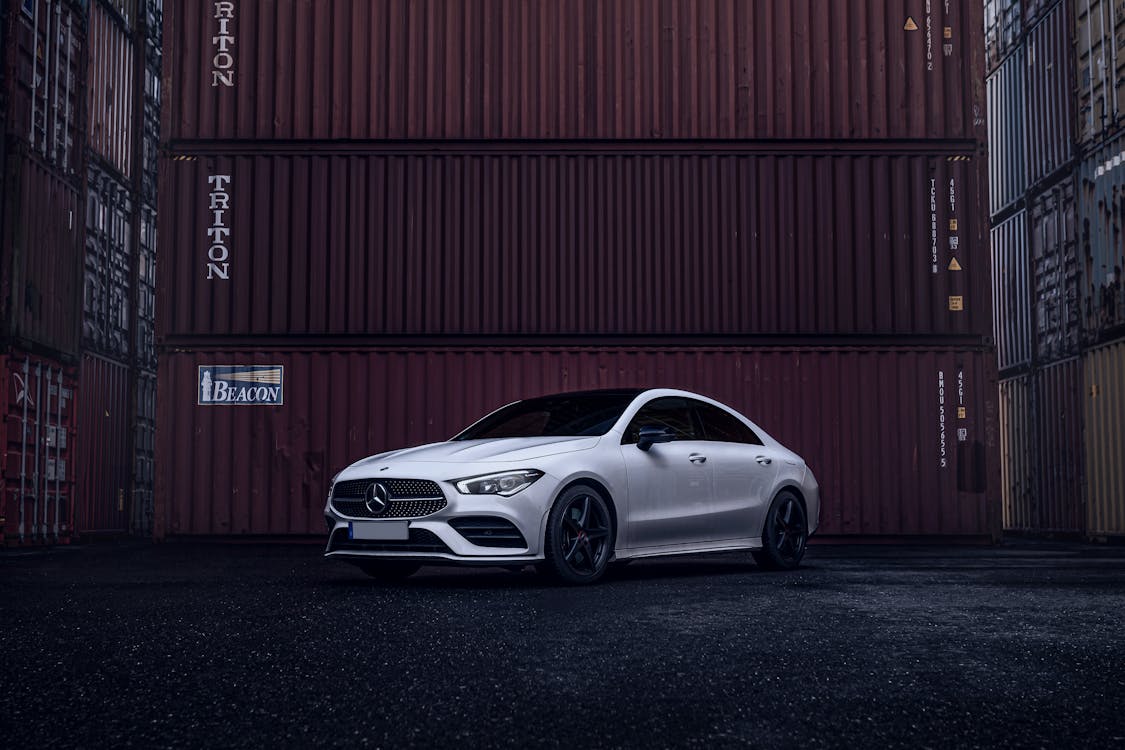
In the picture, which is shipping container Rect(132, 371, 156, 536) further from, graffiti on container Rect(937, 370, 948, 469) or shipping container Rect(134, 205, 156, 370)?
graffiti on container Rect(937, 370, 948, 469)

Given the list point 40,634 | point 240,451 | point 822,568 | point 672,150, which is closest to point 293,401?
point 240,451

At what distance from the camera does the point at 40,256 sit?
50.5 feet

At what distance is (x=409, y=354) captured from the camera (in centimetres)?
1367

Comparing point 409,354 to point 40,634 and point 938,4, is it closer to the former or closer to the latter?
point 938,4

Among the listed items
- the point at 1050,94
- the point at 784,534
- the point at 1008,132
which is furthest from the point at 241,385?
the point at 1008,132

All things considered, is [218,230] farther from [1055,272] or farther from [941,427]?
[1055,272]

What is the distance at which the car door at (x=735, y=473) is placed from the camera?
27.9ft

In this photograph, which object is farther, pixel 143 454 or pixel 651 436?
pixel 143 454

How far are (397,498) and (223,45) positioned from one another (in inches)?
358

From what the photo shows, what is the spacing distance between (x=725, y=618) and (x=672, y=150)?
30.8 feet

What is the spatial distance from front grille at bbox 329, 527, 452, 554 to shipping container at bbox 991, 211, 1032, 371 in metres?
14.0

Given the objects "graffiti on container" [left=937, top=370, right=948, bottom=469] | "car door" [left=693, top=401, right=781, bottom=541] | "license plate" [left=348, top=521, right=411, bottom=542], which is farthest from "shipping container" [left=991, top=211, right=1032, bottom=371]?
"license plate" [left=348, top=521, right=411, bottom=542]

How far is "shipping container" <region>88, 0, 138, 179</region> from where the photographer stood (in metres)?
17.8

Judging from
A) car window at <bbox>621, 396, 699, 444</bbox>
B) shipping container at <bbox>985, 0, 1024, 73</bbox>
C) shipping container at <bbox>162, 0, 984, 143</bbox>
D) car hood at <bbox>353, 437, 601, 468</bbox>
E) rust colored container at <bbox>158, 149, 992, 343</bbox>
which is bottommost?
car hood at <bbox>353, 437, 601, 468</bbox>
